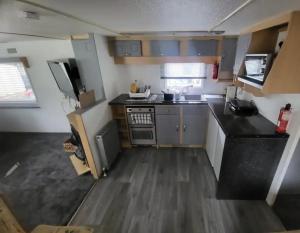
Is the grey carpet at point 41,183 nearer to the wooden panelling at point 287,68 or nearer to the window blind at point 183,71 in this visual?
the window blind at point 183,71

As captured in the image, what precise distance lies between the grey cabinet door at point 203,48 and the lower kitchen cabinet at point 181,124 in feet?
3.02

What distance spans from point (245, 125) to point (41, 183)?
3.00m

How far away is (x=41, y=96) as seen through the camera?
3.49 meters

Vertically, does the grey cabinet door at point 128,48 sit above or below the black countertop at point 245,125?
above

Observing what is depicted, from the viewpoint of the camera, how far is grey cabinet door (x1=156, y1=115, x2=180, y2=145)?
2869 mm

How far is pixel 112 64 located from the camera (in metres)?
2.90

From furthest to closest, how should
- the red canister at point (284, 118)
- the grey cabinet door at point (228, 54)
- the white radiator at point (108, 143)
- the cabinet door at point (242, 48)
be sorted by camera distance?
the grey cabinet door at point (228, 54)
the white radiator at point (108, 143)
the cabinet door at point (242, 48)
the red canister at point (284, 118)

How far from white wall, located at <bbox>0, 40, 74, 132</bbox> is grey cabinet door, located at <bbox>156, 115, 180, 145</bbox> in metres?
2.13

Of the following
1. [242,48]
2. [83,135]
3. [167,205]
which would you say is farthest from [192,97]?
[83,135]

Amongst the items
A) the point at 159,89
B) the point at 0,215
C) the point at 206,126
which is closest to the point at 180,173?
the point at 206,126

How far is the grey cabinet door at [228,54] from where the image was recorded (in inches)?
100

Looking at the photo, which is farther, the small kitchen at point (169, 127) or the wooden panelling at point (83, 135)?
the wooden panelling at point (83, 135)

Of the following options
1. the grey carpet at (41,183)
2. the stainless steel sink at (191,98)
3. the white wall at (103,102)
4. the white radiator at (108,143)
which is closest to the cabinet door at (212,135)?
the stainless steel sink at (191,98)

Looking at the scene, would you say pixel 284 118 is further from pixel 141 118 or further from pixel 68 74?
pixel 68 74
